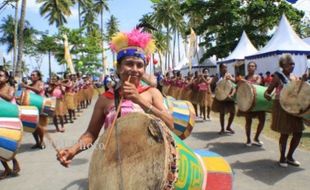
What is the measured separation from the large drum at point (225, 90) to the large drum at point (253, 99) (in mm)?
1350

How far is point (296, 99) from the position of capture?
5727 millimetres

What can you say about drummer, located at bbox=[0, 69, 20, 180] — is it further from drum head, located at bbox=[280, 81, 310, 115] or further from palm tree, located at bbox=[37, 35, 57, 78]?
palm tree, located at bbox=[37, 35, 57, 78]

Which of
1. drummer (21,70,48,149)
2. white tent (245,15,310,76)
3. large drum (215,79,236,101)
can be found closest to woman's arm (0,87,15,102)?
drummer (21,70,48,149)

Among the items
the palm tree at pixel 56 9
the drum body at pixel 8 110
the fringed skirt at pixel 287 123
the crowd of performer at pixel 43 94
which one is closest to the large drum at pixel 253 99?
the fringed skirt at pixel 287 123

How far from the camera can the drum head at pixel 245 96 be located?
24.1 feet

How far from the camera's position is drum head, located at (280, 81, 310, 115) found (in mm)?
5641

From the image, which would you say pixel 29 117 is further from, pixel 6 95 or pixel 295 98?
pixel 295 98

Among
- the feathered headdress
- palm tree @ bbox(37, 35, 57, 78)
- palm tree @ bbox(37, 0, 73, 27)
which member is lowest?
the feathered headdress

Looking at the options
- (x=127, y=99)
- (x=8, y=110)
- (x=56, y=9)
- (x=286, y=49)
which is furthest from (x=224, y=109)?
(x=56, y=9)

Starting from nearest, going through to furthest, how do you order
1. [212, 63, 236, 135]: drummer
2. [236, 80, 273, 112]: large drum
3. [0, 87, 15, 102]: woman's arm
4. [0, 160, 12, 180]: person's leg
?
[0, 160, 12, 180]: person's leg
[0, 87, 15, 102]: woman's arm
[236, 80, 273, 112]: large drum
[212, 63, 236, 135]: drummer

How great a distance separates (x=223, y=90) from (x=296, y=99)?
146 inches

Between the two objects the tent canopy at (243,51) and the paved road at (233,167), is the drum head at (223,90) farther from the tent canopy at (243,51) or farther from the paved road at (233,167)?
Answer: the tent canopy at (243,51)

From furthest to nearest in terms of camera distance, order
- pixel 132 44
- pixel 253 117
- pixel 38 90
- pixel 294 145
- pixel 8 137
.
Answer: pixel 38 90
pixel 253 117
pixel 294 145
pixel 8 137
pixel 132 44

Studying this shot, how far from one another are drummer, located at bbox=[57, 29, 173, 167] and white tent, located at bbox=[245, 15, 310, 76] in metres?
16.2
